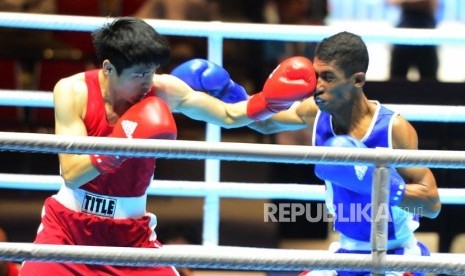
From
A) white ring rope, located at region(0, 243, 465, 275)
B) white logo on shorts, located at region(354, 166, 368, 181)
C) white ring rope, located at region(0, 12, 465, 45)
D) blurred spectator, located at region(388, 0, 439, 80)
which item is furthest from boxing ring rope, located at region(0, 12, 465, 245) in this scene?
blurred spectator, located at region(388, 0, 439, 80)

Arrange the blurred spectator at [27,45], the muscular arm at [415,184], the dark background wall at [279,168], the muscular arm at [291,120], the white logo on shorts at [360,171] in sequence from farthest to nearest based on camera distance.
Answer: the blurred spectator at [27,45] < the dark background wall at [279,168] < the muscular arm at [291,120] < the muscular arm at [415,184] < the white logo on shorts at [360,171]

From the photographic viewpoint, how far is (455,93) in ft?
15.7

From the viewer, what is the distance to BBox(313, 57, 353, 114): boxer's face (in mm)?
3357

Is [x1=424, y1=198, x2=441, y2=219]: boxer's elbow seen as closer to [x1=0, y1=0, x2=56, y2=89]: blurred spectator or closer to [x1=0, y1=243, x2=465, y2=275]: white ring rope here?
[x1=0, y1=243, x2=465, y2=275]: white ring rope

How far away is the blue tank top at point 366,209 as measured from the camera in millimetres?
→ 3332

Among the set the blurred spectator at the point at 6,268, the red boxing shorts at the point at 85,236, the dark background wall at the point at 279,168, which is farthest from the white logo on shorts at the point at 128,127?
the dark background wall at the point at 279,168

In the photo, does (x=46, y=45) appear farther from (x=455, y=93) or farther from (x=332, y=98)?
(x=332, y=98)

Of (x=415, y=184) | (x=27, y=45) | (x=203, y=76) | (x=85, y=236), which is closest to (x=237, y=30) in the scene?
(x=203, y=76)

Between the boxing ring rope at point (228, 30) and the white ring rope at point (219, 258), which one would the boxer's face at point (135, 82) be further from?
the boxing ring rope at point (228, 30)

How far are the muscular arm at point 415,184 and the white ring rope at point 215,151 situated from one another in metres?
0.54

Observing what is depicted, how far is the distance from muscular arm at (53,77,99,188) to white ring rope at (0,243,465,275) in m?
0.38

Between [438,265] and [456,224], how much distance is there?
2.23m

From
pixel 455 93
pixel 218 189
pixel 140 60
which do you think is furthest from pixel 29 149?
pixel 455 93

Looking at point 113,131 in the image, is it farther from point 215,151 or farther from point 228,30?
point 228,30
